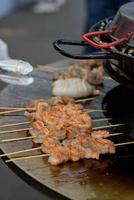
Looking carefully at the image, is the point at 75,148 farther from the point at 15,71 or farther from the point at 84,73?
the point at 84,73

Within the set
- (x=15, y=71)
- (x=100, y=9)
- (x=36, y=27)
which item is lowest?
(x=36, y=27)

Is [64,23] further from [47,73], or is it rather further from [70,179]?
[70,179]

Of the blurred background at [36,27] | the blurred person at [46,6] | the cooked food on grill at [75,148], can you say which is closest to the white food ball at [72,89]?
the cooked food on grill at [75,148]

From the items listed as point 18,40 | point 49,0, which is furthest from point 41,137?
point 49,0

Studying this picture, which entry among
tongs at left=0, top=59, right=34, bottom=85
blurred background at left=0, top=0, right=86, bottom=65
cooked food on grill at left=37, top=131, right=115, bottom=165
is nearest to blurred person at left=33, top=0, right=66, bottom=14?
blurred background at left=0, top=0, right=86, bottom=65

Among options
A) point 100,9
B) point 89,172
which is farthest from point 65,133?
point 100,9
